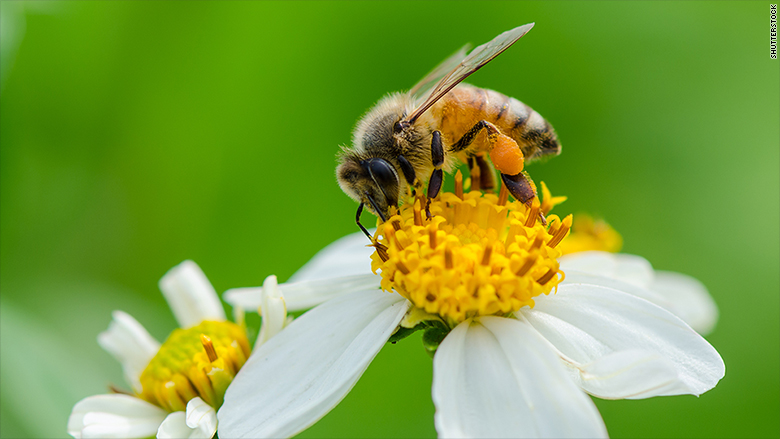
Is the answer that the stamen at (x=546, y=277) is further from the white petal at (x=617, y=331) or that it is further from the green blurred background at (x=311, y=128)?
the green blurred background at (x=311, y=128)

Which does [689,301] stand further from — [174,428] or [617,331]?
[174,428]

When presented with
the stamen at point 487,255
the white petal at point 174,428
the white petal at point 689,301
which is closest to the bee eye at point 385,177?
the stamen at point 487,255

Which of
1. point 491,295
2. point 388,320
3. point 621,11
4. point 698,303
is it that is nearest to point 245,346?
point 388,320

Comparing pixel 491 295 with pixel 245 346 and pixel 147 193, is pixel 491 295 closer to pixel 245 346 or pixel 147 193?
pixel 245 346

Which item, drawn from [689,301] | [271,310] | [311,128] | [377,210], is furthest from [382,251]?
[311,128]

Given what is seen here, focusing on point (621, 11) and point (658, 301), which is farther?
point (621, 11)

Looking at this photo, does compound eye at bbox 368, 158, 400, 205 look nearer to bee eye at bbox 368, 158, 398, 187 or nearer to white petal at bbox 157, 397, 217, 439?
bee eye at bbox 368, 158, 398, 187
